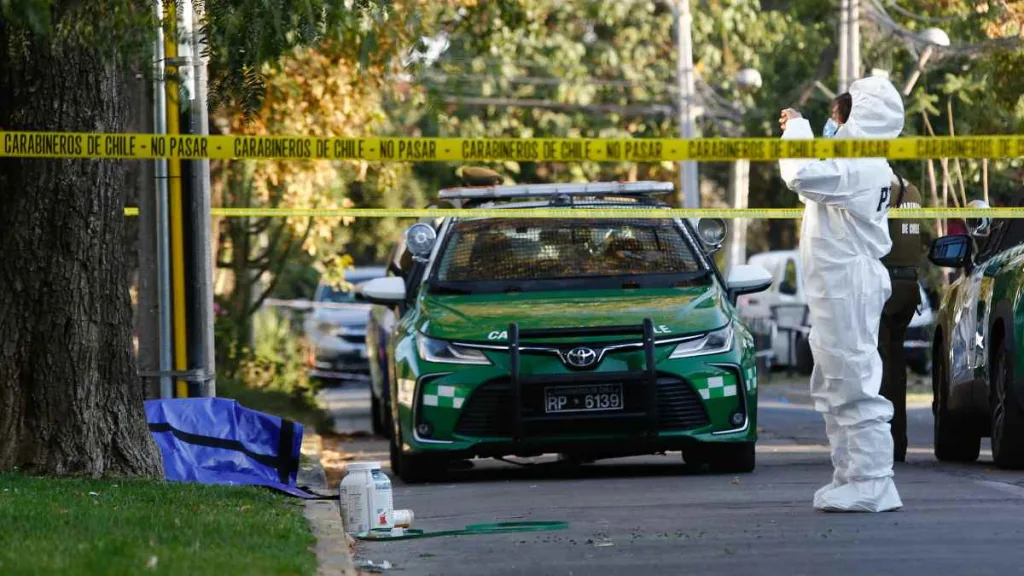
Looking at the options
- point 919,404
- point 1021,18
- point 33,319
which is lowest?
point 919,404

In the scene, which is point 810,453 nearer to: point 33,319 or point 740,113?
point 33,319

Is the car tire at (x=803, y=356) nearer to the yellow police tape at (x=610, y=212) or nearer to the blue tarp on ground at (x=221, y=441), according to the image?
the yellow police tape at (x=610, y=212)

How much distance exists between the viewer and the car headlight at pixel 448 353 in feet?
35.6

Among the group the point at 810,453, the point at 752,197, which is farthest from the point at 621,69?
the point at 810,453

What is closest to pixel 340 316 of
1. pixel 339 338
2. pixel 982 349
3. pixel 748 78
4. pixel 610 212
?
pixel 339 338

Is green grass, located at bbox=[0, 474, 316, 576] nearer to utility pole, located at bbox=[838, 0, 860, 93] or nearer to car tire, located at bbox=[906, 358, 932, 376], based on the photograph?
utility pole, located at bbox=[838, 0, 860, 93]

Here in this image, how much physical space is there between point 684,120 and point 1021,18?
9.39m

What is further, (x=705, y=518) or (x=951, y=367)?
(x=951, y=367)

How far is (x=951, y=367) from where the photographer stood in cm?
1220

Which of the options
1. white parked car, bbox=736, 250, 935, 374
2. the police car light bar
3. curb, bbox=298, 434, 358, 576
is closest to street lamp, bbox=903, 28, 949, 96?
white parked car, bbox=736, 250, 935, 374

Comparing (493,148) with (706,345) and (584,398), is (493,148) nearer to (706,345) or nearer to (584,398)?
(584,398)

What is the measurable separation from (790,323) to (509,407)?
62.1ft

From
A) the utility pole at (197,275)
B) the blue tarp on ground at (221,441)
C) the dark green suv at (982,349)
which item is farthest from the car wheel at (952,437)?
the utility pole at (197,275)

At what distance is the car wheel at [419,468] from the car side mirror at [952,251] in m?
3.05
